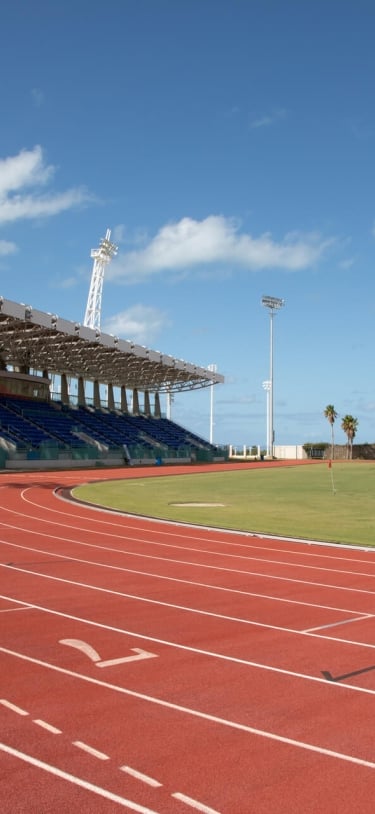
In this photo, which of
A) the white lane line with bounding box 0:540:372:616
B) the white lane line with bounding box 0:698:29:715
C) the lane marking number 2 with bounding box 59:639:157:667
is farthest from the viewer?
the white lane line with bounding box 0:540:372:616

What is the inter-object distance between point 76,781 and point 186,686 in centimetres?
245

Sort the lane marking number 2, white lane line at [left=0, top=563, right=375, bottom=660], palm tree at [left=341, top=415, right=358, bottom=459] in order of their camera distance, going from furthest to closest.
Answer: palm tree at [left=341, top=415, right=358, bottom=459] → white lane line at [left=0, top=563, right=375, bottom=660] → the lane marking number 2

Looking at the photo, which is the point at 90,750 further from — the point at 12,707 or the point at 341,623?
the point at 341,623

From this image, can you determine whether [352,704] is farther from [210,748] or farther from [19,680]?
[19,680]

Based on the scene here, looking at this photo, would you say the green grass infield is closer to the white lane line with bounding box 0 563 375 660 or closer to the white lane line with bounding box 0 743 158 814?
the white lane line with bounding box 0 563 375 660

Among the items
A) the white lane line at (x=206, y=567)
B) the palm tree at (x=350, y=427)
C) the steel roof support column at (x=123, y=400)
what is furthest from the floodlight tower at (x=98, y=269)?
the white lane line at (x=206, y=567)

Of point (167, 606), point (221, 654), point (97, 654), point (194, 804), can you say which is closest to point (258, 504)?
point (167, 606)

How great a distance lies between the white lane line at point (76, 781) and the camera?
502cm

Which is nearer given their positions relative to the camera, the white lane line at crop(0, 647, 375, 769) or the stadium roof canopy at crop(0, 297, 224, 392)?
the white lane line at crop(0, 647, 375, 769)

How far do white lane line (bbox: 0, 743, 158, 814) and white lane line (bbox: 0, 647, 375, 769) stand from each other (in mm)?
1599

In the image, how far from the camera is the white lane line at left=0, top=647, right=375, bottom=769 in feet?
19.4

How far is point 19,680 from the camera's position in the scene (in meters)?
7.83

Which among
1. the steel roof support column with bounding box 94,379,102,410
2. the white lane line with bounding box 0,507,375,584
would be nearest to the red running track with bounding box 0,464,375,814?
the white lane line with bounding box 0,507,375,584

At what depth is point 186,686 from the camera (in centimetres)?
768
